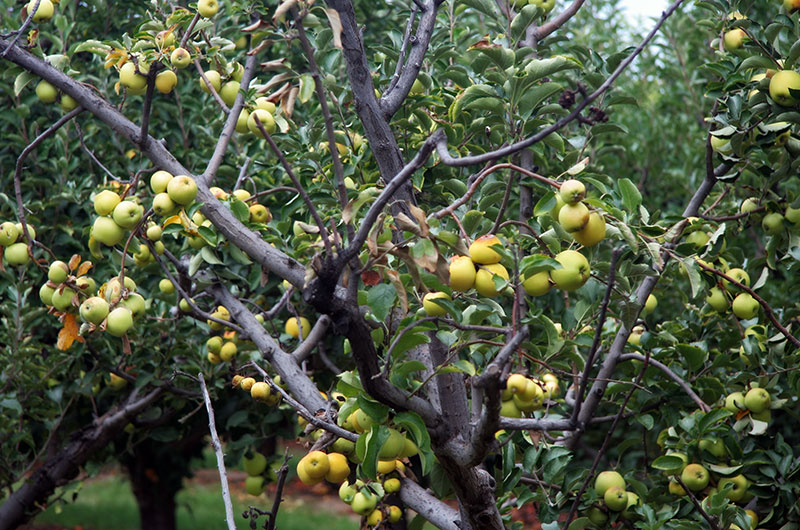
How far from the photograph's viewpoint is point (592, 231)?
1.51m

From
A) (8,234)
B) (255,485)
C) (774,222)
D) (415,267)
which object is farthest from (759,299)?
(8,234)

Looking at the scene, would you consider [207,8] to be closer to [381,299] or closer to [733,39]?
[381,299]

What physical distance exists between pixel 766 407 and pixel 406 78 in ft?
5.03

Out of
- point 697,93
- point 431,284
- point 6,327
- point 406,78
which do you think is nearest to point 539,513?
point 431,284

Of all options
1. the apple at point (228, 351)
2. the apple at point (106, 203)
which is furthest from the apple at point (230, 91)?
the apple at point (228, 351)

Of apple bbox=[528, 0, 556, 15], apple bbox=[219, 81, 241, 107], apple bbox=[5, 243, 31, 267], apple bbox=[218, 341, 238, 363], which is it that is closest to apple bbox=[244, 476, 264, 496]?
apple bbox=[218, 341, 238, 363]

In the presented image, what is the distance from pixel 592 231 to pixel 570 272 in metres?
0.10

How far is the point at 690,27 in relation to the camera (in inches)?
216

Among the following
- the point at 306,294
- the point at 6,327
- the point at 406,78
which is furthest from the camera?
the point at 6,327

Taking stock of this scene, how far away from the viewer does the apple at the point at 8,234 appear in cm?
223

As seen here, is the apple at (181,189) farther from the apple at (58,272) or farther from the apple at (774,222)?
the apple at (774,222)

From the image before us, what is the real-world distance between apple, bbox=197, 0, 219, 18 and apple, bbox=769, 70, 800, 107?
1.71m

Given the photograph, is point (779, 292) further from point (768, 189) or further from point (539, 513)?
point (539, 513)

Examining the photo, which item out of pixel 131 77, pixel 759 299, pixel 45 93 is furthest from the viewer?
pixel 45 93
